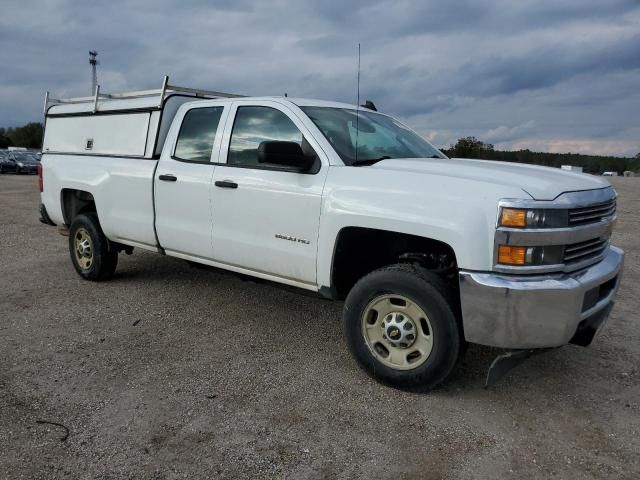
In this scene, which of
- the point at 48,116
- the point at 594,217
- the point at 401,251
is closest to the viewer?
the point at 594,217

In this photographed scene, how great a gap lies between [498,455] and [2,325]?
167 inches

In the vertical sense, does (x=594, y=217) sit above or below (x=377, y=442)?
above

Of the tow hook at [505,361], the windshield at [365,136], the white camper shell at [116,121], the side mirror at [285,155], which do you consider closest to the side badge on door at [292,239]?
the side mirror at [285,155]

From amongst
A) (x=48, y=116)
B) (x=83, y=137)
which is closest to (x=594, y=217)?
(x=83, y=137)

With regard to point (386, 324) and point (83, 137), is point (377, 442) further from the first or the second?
point (83, 137)

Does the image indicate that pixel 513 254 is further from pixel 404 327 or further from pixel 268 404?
pixel 268 404

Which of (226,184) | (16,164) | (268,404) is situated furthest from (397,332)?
(16,164)

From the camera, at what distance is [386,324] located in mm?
3713

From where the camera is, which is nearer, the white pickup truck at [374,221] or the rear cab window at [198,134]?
the white pickup truck at [374,221]

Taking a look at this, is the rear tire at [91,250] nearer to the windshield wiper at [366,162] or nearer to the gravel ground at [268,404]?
the gravel ground at [268,404]

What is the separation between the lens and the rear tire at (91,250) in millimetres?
6086

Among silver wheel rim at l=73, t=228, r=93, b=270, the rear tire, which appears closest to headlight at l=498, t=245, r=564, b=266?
the rear tire

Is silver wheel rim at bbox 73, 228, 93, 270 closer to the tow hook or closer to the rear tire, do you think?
the rear tire

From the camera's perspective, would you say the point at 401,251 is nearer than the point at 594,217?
No
